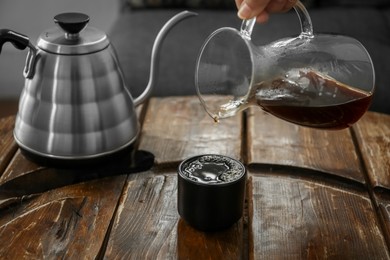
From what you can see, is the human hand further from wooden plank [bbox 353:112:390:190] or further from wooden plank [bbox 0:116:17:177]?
wooden plank [bbox 0:116:17:177]

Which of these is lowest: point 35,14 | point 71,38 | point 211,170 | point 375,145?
point 35,14

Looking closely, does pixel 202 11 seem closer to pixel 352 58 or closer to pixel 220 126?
pixel 220 126

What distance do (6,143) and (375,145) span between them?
722 millimetres

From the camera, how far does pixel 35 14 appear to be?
3.07m

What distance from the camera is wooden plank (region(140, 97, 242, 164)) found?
4.19 ft

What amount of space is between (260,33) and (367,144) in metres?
0.94

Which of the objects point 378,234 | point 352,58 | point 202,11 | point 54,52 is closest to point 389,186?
point 378,234

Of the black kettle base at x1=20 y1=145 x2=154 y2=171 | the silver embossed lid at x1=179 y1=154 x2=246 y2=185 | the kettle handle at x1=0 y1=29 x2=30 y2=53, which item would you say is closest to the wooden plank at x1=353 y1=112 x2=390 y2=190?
the silver embossed lid at x1=179 y1=154 x2=246 y2=185

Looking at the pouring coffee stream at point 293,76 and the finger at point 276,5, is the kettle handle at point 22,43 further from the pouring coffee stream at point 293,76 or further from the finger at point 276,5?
the finger at point 276,5

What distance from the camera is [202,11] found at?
2.44 metres

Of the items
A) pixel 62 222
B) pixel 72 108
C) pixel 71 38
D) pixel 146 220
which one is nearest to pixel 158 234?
pixel 146 220

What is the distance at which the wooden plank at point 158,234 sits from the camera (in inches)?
38.0

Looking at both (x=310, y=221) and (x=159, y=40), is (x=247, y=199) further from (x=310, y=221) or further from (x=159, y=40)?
(x=159, y=40)

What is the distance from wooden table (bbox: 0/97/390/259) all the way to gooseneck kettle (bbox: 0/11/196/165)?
0.17ft
